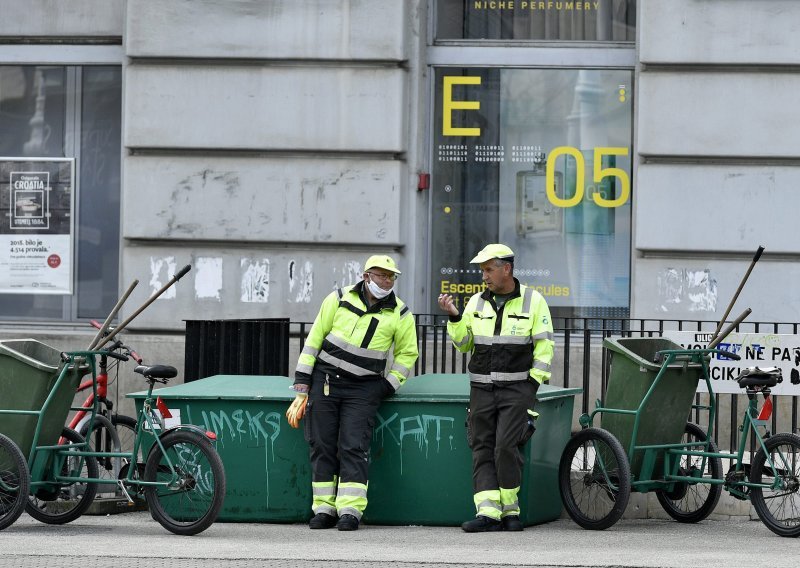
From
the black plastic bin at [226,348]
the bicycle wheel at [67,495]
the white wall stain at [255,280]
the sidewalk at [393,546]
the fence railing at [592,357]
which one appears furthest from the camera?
the white wall stain at [255,280]

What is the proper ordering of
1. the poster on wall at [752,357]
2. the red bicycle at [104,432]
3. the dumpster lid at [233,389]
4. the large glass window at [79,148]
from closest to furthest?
the dumpster lid at [233,389] < the red bicycle at [104,432] < the poster on wall at [752,357] < the large glass window at [79,148]

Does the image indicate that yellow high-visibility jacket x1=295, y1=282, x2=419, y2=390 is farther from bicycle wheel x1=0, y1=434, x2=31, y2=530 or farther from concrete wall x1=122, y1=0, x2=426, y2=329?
concrete wall x1=122, y1=0, x2=426, y2=329

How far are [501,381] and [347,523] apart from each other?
4.18 feet

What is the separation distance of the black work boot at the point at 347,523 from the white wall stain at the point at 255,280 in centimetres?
434

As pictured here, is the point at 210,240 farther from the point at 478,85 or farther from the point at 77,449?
the point at 77,449

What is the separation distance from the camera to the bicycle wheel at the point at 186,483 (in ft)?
28.1

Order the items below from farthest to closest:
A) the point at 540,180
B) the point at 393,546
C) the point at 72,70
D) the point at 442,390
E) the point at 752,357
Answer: the point at 72,70 → the point at 540,180 → the point at 752,357 → the point at 442,390 → the point at 393,546

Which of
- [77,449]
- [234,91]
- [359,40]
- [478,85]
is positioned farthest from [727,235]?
[77,449]

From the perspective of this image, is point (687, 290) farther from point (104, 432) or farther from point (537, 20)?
point (104, 432)

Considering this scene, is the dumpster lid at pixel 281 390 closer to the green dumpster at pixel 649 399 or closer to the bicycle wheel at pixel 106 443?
the green dumpster at pixel 649 399

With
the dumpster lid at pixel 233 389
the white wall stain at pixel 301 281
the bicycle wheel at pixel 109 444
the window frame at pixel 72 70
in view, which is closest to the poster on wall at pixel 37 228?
the window frame at pixel 72 70

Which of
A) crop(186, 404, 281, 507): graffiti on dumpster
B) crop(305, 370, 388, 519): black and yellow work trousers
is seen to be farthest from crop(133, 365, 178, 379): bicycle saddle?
crop(305, 370, 388, 519): black and yellow work trousers

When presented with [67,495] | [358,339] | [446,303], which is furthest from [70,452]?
[446,303]

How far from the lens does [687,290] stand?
41.4 ft
